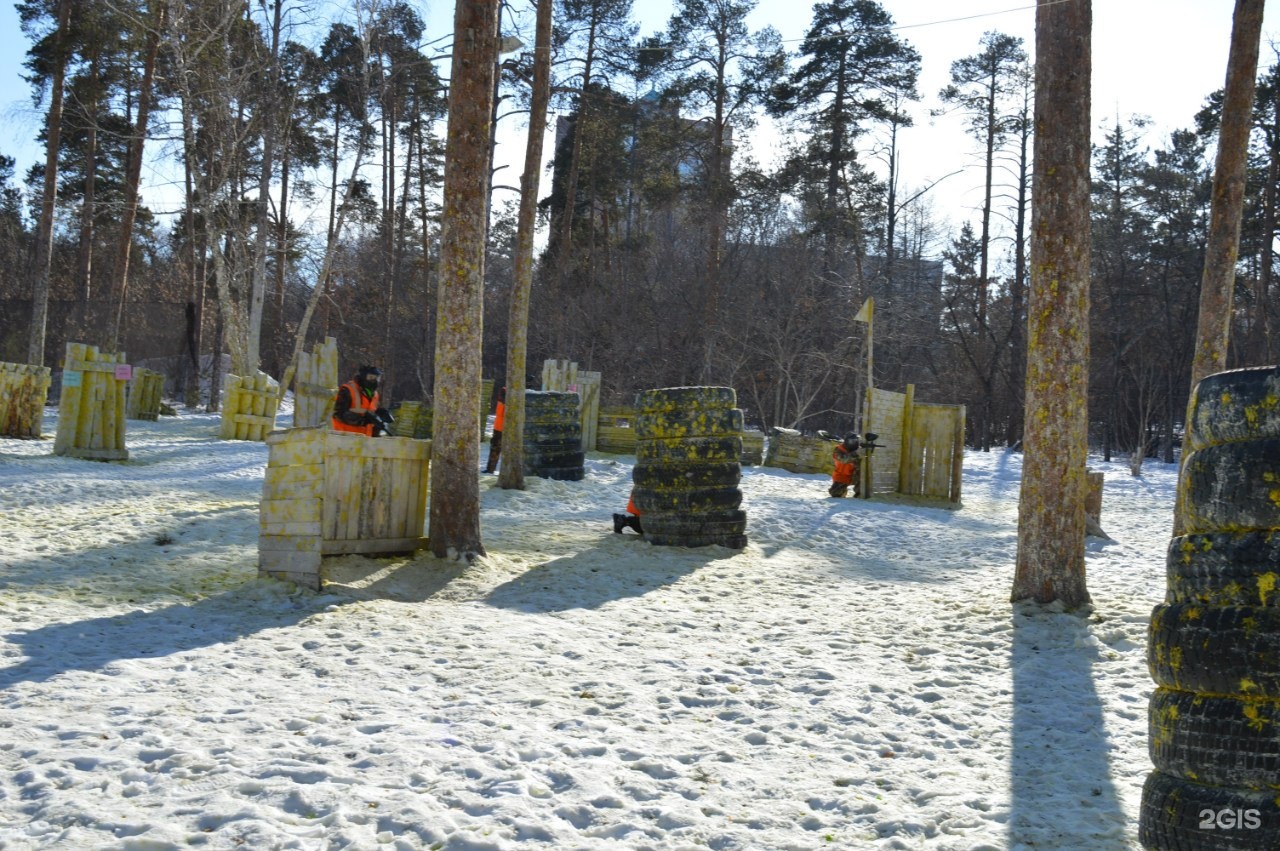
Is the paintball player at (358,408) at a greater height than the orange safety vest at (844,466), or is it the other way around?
the paintball player at (358,408)

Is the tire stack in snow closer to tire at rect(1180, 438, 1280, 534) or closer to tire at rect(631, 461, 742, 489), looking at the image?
tire at rect(1180, 438, 1280, 534)

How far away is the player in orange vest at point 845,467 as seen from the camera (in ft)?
52.5

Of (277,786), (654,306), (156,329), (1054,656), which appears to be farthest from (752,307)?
(277,786)

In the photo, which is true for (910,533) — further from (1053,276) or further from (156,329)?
(156,329)

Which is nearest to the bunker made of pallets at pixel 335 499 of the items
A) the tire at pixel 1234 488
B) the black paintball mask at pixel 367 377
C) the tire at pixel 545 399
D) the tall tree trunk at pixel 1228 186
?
the black paintball mask at pixel 367 377

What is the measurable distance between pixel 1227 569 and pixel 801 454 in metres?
17.7

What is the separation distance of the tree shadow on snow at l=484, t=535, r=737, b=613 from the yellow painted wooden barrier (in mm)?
11842

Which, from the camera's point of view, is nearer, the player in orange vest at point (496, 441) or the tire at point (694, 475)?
the tire at point (694, 475)

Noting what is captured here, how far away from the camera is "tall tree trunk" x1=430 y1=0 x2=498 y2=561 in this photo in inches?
341

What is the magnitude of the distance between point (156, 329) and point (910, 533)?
2866cm

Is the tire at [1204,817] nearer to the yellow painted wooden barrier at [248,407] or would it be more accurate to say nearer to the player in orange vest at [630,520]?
A: the player in orange vest at [630,520]

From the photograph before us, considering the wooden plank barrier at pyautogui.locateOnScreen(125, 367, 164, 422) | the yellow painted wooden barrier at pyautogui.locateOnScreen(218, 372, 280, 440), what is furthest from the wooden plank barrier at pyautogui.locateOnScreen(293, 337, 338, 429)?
the wooden plank barrier at pyautogui.locateOnScreen(125, 367, 164, 422)

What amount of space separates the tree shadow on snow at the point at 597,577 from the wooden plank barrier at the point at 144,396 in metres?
16.9

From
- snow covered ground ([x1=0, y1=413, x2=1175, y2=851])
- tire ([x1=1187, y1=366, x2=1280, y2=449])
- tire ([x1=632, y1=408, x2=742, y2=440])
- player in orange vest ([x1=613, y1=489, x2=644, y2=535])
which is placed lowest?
snow covered ground ([x1=0, y1=413, x2=1175, y2=851])
